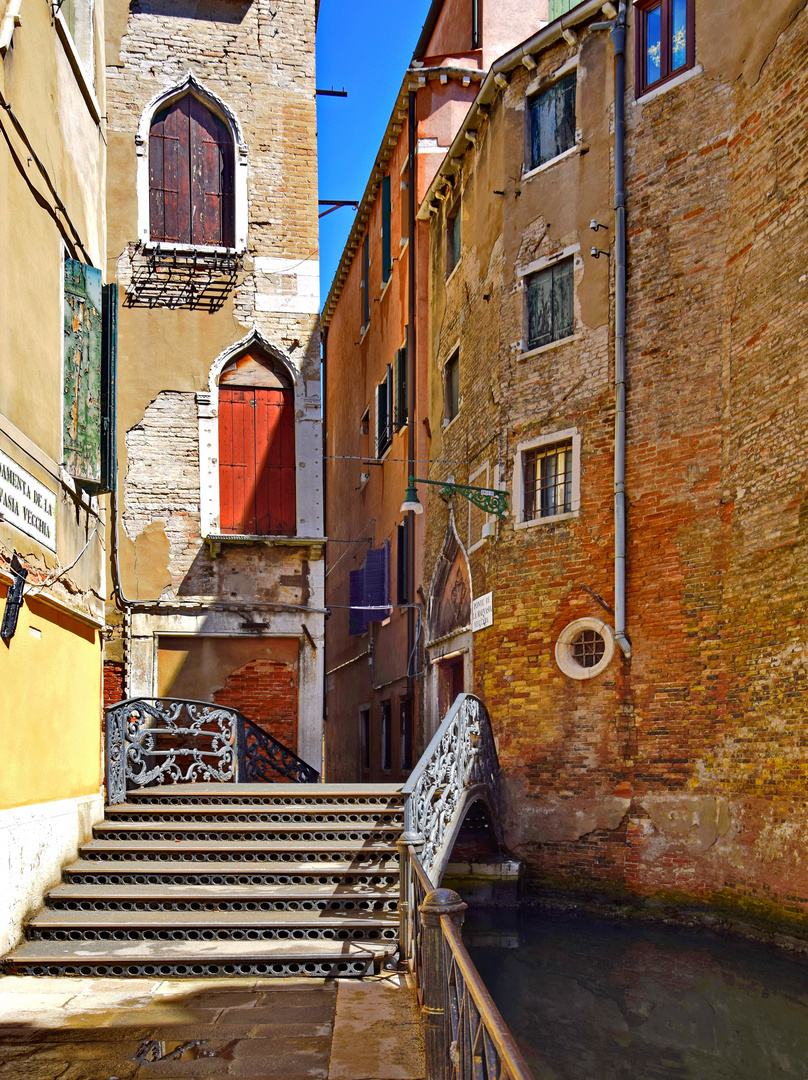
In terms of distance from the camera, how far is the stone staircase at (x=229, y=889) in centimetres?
646

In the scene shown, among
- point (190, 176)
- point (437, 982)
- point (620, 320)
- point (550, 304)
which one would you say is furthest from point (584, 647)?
point (437, 982)

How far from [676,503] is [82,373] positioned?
6667 mm

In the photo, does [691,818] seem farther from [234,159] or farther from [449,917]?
[234,159]

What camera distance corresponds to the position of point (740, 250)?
442 inches

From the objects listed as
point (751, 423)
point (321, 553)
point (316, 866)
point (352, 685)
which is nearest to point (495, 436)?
point (321, 553)

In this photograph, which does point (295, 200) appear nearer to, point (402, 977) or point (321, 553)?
point (321, 553)

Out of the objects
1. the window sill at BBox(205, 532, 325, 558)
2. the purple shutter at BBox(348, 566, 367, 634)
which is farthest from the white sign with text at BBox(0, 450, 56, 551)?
the purple shutter at BBox(348, 566, 367, 634)

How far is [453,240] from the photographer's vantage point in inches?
657

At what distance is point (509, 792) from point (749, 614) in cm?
395

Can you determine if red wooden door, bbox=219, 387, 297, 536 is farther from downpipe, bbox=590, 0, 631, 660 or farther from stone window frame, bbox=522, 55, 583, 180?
stone window frame, bbox=522, 55, 583, 180

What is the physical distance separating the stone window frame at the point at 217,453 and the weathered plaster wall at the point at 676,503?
2.51 m

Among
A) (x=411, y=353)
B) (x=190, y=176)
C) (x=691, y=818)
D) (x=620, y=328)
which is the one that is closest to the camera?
(x=691, y=818)

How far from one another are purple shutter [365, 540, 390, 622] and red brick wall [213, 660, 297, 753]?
630 cm

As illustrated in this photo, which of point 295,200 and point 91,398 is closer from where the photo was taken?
point 91,398
